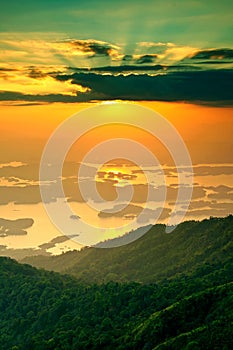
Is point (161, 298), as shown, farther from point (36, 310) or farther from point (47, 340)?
point (36, 310)

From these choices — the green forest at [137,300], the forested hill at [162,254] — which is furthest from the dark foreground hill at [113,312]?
the forested hill at [162,254]

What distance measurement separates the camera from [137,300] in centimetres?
6575

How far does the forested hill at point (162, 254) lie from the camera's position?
306ft

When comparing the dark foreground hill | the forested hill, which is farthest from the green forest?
the forested hill

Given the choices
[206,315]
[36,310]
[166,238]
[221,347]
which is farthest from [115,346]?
[166,238]

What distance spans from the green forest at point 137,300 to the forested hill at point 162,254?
7.8 inches

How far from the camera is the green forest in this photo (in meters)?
52.7

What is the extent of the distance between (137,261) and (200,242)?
11496 millimetres

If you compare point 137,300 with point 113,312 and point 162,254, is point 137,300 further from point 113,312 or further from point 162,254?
point 162,254

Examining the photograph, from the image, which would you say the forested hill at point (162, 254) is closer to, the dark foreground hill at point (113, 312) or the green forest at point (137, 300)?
the green forest at point (137, 300)

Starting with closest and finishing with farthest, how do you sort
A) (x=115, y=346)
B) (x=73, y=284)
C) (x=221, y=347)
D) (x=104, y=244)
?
(x=221, y=347), (x=115, y=346), (x=73, y=284), (x=104, y=244)

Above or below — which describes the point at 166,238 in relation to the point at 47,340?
above

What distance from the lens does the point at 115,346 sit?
176 feet

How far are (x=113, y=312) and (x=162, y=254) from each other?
4219cm
